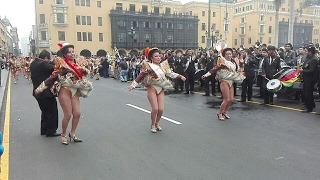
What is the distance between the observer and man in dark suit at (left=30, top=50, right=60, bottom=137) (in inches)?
241

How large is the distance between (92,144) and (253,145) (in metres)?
3.14

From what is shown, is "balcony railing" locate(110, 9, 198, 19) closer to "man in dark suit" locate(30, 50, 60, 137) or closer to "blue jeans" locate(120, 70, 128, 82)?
"blue jeans" locate(120, 70, 128, 82)

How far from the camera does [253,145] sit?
18.1 ft

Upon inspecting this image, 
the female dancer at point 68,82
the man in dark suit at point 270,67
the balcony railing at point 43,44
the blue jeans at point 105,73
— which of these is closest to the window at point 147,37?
the balcony railing at point 43,44

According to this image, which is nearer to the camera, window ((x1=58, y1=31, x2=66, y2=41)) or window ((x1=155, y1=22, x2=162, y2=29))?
window ((x1=58, y1=31, x2=66, y2=41))

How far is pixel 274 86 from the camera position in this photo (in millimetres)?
9367

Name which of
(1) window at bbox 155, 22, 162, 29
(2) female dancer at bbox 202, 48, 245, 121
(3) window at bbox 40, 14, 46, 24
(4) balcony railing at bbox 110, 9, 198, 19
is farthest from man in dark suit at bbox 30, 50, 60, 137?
(1) window at bbox 155, 22, 162, 29

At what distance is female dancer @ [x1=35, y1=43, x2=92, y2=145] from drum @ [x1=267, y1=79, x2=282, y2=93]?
6.22 m

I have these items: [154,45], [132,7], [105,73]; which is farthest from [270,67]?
[132,7]

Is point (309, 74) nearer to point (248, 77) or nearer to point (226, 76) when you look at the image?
point (248, 77)

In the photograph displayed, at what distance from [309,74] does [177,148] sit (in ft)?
17.2

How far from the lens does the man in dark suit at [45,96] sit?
6.12 m

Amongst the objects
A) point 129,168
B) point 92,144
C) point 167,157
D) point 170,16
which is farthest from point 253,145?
point 170,16

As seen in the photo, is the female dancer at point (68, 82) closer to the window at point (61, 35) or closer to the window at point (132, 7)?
the window at point (61, 35)
